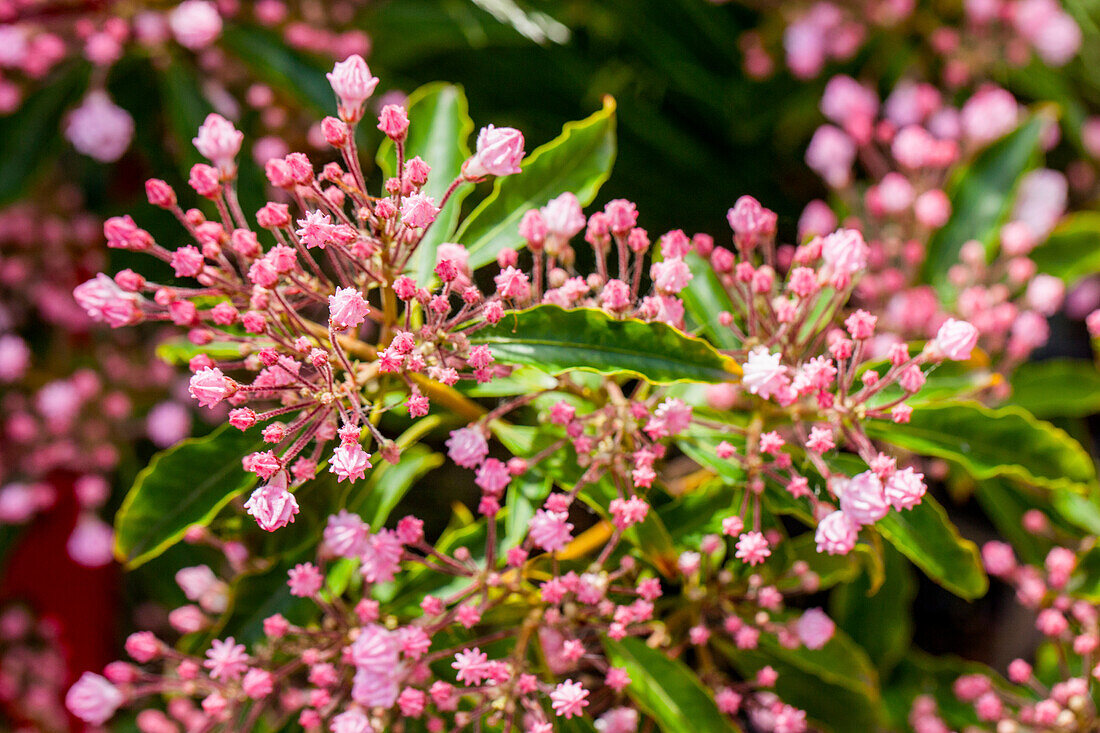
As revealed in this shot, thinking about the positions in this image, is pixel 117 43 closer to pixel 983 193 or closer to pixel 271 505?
pixel 271 505

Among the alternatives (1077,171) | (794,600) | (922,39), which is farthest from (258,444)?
(1077,171)

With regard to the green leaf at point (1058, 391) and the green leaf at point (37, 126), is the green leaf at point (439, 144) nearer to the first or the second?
the green leaf at point (37, 126)

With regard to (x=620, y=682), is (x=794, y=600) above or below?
below

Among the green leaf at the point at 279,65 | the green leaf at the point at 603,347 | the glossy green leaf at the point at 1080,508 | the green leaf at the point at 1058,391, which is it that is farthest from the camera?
the green leaf at the point at 279,65

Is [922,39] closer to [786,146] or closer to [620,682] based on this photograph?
[786,146]

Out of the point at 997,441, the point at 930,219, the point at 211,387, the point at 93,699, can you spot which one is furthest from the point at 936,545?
the point at 93,699

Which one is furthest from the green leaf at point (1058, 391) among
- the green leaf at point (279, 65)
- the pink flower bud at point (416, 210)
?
the green leaf at point (279, 65)

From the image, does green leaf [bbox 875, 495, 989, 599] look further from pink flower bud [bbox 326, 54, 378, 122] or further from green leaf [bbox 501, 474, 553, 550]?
pink flower bud [bbox 326, 54, 378, 122]
